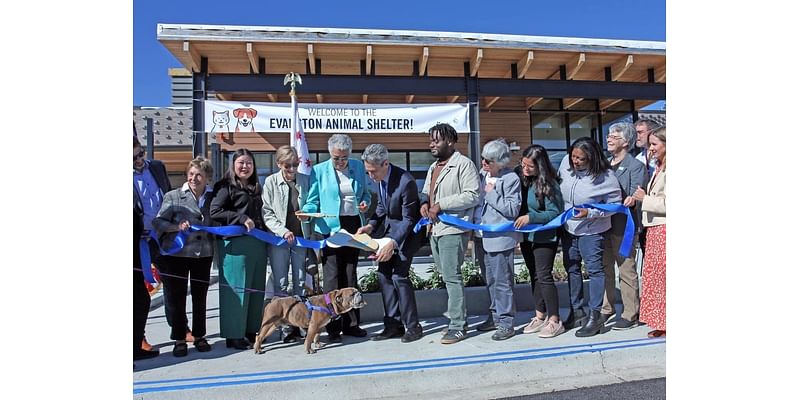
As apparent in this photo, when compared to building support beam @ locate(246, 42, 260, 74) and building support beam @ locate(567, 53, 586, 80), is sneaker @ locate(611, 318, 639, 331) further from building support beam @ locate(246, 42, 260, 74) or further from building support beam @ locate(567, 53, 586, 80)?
building support beam @ locate(246, 42, 260, 74)

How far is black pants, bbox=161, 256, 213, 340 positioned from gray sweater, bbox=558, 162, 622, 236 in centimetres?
338

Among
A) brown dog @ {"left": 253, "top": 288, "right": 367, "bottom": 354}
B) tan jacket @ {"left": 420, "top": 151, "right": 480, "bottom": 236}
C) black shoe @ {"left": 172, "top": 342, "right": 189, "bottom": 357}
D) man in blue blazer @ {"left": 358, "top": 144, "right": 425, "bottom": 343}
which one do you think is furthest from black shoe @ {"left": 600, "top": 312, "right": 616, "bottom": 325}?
black shoe @ {"left": 172, "top": 342, "right": 189, "bottom": 357}

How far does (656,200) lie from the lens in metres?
4.44

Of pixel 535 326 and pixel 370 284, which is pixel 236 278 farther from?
pixel 535 326

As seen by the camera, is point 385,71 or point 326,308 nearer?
point 326,308

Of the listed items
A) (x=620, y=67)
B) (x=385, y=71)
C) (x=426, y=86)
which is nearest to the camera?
(x=426, y=86)

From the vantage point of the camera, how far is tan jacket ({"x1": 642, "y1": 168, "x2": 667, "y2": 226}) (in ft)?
14.5

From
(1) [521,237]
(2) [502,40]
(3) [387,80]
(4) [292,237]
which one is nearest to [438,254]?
(1) [521,237]

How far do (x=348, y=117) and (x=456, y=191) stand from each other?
5.18 m

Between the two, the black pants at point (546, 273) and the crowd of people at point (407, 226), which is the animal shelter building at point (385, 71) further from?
the black pants at point (546, 273)

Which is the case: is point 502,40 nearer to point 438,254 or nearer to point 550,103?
point 550,103

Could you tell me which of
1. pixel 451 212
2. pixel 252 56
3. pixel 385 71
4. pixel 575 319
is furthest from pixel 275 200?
pixel 385 71

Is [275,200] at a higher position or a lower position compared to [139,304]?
higher

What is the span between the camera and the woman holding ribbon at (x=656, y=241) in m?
4.46
